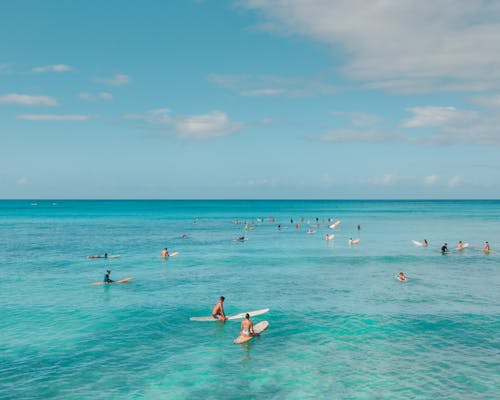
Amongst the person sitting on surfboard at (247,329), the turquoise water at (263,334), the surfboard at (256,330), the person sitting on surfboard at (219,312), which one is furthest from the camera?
the person sitting on surfboard at (219,312)

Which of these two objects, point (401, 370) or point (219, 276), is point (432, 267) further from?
point (401, 370)

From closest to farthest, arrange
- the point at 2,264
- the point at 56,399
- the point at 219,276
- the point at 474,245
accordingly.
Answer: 1. the point at 56,399
2. the point at 219,276
3. the point at 2,264
4. the point at 474,245

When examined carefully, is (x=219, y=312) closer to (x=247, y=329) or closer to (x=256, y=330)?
(x=256, y=330)

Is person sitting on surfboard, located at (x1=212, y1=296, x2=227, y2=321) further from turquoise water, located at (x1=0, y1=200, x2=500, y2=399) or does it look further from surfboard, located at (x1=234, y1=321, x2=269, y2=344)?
surfboard, located at (x1=234, y1=321, x2=269, y2=344)

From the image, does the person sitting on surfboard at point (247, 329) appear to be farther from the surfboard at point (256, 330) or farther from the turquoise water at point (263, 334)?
the turquoise water at point (263, 334)

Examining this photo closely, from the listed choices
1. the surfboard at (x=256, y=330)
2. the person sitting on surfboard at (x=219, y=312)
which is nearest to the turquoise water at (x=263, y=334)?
the surfboard at (x=256, y=330)

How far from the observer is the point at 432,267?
47219 millimetres

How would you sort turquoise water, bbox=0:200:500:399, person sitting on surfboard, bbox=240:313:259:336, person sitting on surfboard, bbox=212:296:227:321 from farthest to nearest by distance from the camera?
person sitting on surfboard, bbox=212:296:227:321
person sitting on surfboard, bbox=240:313:259:336
turquoise water, bbox=0:200:500:399

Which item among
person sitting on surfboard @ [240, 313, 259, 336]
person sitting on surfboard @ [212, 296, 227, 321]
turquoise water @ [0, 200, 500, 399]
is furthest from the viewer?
person sitting on surfboard @ [212, 296, 227, 321]

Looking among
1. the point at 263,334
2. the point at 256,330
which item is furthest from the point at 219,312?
the point at 263,334

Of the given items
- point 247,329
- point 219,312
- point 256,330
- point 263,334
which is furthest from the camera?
point 219,312

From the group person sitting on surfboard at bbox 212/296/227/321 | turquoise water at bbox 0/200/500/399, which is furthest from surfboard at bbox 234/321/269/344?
person sitting on surfboard at bbox 212/296/227/321

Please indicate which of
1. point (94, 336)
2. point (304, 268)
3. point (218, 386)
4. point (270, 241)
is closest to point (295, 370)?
point (218, 386)

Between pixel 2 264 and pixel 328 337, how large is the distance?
1757 inches
